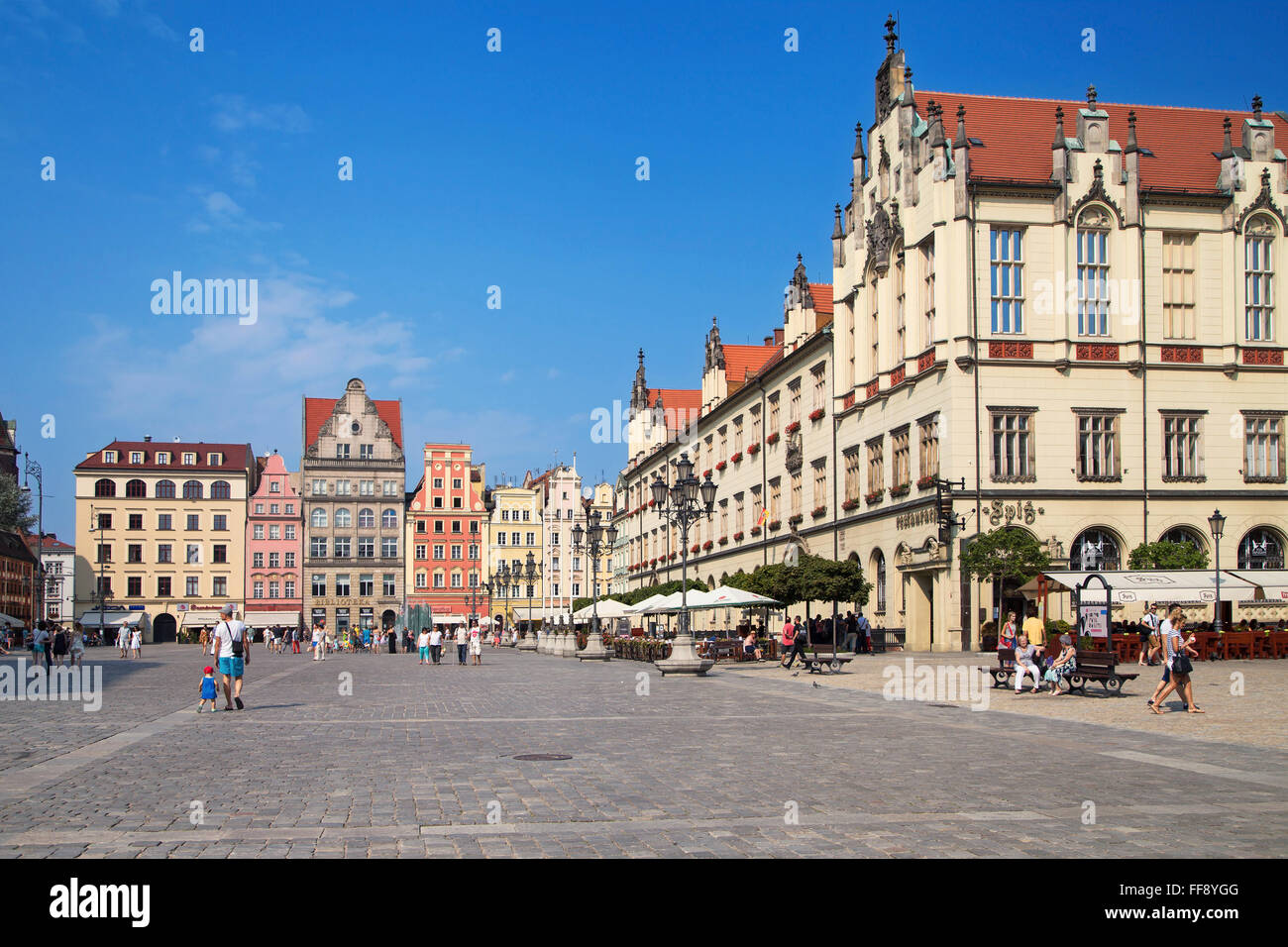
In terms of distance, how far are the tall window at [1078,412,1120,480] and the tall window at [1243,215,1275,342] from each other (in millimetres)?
7031

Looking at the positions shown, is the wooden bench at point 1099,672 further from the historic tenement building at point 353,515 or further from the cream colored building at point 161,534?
the cream colored building at point 161,534

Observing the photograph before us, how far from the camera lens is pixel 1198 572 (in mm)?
36781

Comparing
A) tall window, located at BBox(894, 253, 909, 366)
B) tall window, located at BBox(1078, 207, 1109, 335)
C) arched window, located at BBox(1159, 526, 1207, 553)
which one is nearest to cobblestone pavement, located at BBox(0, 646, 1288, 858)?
arched window, located at BBox(1159, 526, 1207, 553)

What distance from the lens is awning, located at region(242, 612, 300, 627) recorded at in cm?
10469

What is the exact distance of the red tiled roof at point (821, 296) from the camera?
6406 cm

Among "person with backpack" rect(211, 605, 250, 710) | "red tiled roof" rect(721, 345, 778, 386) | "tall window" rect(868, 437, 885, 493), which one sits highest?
"red tiled roof" rect(721, 345, 778, 386)

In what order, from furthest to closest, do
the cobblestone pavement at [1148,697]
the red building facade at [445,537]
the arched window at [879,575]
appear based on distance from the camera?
the red building facade at [445,537], the arched window at [879,575], the cobblestone pavement at [1148,697]

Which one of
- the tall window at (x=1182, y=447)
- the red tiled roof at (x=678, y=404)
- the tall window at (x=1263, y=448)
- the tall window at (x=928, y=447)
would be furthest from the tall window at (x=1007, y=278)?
the red tiled roof at (x=678, y=404)

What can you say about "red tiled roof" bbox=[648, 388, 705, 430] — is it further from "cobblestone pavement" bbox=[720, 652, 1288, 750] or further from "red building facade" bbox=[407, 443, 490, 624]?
"cobblestone pavement" bbox=[720, 652, 1288, 750]

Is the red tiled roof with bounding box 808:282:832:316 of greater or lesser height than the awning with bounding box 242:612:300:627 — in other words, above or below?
above

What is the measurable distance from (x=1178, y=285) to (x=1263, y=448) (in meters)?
6.86

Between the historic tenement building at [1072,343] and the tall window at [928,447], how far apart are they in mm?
95

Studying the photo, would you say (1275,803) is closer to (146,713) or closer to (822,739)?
(822,739)

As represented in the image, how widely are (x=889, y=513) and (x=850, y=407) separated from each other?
672 cm
